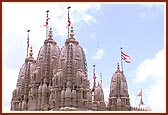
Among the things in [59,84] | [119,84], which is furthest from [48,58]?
[119,84]

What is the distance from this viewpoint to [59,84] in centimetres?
3325

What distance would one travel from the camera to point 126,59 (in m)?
34.2

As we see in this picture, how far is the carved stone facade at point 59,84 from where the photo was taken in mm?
32781

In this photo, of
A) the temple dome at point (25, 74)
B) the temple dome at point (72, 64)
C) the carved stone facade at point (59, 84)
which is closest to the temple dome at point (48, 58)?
the carved stone facade at point (59, 84)

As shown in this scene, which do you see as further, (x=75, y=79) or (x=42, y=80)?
(x=42, y=80)

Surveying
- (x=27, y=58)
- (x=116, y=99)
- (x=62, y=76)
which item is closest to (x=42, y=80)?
(x=62, y=76)

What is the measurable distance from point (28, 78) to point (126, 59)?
372 inches

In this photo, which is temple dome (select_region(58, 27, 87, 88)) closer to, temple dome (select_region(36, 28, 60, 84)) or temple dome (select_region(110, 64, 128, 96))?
temple dome (select_region(36, 28, 60, 84))

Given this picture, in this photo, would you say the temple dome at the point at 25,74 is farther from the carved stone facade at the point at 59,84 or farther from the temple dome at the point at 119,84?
the temple dome at the point at 119,84

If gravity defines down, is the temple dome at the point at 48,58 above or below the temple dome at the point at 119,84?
above

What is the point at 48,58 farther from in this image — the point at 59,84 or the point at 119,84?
the point at 119,84

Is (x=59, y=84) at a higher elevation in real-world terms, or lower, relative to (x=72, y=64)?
lower

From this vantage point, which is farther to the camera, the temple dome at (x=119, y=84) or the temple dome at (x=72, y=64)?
the temple dome at (x=119, y=84)

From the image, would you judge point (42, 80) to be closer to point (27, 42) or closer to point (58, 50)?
point (58, 50)
